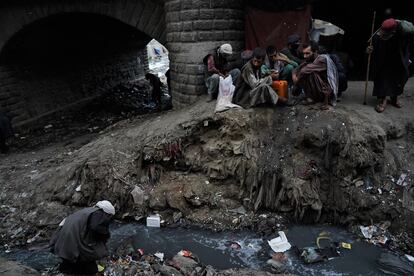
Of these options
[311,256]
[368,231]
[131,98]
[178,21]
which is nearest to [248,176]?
[311,256]

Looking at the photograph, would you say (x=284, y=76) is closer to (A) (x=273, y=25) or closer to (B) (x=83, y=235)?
(A) (x=273, y=25)

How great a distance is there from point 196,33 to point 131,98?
7490 millimetres

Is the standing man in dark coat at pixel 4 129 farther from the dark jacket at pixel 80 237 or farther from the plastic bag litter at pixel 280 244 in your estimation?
the plastic bag litter at pixel 280 244

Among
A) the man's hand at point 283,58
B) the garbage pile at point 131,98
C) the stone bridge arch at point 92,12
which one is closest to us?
the man's hand at point 283,58

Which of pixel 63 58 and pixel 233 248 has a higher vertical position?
→ pixel 63 58

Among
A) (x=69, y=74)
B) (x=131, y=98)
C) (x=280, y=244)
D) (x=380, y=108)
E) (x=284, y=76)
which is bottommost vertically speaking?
(x=131, y=98)

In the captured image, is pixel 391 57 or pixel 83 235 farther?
pixel 391 57

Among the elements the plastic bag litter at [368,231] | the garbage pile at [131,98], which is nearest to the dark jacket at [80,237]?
the plastic bag litter at [368,231]

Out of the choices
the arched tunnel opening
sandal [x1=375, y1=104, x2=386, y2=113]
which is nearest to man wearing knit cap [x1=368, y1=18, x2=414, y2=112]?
sandal [x1=375, y1=104, x2=386, y2=113]

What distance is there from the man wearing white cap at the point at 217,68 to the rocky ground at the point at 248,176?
49 cm

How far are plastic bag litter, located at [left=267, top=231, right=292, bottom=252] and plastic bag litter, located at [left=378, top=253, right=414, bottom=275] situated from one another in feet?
3.87

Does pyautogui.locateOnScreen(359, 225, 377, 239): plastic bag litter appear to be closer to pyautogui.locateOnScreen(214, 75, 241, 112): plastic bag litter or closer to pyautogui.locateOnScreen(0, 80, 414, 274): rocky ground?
pyautogui.locateOnScreen(0, 80, 414, 274): rocky ground

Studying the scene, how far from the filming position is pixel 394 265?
456 centimetres

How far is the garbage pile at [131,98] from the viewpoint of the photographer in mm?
12453
